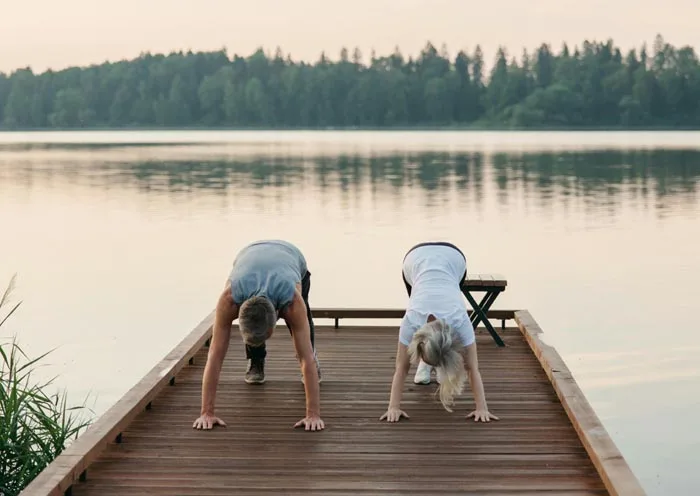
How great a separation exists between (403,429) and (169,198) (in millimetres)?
28949

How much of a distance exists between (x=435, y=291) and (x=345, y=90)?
138386 mm

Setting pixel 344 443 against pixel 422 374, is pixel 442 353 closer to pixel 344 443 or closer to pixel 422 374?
pixel 344 443

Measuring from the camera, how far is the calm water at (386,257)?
37.1 ft

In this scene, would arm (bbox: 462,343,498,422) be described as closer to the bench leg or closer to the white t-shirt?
the white t-shirt

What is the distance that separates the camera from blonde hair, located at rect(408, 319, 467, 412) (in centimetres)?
604

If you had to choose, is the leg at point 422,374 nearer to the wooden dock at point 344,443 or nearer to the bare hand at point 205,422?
the wooden dock at point 344,443

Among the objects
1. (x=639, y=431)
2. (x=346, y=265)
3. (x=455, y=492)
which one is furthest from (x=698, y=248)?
(x=455, y=492)

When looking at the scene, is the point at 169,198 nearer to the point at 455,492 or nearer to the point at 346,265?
the point at 346,265

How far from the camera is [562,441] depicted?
619 centimetres

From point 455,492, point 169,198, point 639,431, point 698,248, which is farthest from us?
point 169,198

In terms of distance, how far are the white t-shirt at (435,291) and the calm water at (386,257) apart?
2408 mm

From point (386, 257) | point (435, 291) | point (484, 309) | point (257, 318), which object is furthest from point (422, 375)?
point (386, 257)

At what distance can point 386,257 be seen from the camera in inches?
815

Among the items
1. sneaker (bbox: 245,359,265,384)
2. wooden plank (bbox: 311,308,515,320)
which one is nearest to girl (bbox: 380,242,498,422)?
sneaker (bbox: 245,359,265,384)
